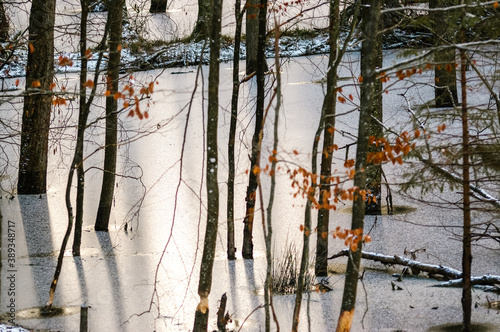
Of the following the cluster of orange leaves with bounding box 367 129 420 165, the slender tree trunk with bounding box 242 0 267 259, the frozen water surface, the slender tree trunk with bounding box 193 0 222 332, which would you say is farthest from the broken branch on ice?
the slender tree trunk with bounding box 193 0 222 332

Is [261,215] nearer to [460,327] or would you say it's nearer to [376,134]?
[460,327]

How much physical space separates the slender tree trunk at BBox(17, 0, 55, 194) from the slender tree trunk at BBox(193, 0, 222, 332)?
4.28 m

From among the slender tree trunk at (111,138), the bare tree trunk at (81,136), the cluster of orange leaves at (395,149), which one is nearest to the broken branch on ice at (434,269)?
the cluster of orange leaves at (395,149)

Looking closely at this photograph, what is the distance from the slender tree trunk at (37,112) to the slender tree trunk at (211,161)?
428 cm

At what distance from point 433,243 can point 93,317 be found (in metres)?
4.02

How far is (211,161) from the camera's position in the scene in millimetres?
5047

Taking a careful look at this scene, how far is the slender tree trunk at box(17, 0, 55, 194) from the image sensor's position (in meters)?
8.87

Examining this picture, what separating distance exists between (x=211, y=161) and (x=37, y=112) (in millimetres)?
5170

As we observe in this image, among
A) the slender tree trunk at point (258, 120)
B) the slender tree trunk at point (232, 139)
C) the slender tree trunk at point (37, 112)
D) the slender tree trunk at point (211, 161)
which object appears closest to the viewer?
the slender tree trunk at point (211, 161)

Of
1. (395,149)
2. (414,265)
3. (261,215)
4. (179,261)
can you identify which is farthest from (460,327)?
(179,261)

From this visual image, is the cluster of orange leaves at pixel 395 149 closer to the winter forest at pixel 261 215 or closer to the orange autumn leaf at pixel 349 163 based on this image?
the winter forest at pixel 261 215

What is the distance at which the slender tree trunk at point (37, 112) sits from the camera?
8.87m

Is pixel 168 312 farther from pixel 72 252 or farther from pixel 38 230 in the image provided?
pixel 38 230

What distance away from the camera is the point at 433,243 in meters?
7.86
